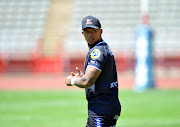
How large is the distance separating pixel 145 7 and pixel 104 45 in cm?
1647

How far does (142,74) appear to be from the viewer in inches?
728

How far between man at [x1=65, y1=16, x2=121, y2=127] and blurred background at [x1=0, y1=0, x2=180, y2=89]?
2037 centimetres

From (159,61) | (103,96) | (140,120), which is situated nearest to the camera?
(103,96)

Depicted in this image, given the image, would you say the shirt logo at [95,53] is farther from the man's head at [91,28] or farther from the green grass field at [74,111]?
the green grass field at [74,111]

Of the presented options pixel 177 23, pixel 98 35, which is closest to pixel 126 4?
pixel 177 23

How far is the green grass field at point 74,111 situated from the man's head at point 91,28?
4.72 m

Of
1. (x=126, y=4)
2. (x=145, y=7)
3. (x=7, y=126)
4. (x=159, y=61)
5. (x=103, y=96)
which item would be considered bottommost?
(x=7, y=126)

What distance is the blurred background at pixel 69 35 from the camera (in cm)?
2645

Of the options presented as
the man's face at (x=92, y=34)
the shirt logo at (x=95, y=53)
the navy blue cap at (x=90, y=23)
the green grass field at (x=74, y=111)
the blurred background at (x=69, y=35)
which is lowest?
the green grass field at (x=74, y=111)

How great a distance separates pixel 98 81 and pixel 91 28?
24.8 inches

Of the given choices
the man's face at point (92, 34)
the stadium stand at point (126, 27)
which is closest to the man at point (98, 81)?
the man's face at point (92, 34)

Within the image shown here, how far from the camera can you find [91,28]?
4492 millimetres

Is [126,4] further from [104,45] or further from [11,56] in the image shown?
[104,45]

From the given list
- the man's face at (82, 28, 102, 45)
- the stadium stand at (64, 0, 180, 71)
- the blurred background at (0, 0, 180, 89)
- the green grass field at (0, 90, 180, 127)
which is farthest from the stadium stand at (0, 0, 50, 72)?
the man's face at (82, 28, 102, 45)
